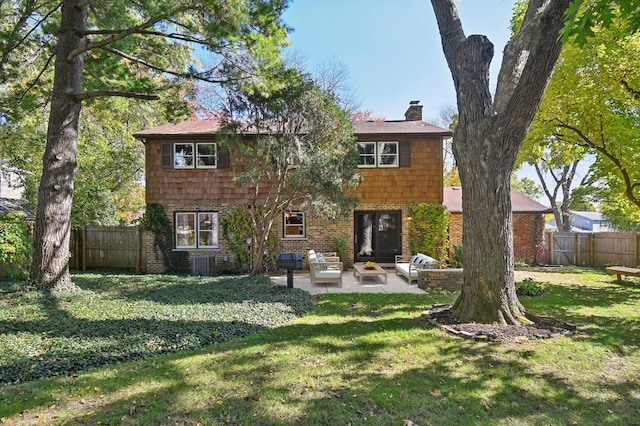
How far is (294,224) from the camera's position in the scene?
13641 millimetres

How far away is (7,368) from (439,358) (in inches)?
199

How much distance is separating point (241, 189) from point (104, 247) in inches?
243

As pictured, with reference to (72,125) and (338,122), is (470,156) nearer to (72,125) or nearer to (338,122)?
(338,122)

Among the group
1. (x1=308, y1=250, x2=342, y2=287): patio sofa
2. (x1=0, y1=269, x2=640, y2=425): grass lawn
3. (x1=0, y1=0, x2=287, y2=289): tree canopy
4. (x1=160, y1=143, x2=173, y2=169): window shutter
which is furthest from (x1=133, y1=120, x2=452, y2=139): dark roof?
(x1=0, y1=269, x2=640, y2=425): grass lawn

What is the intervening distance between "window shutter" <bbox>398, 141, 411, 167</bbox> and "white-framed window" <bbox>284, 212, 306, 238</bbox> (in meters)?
4.30

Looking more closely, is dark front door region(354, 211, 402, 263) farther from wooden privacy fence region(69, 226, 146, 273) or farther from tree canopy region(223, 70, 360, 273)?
wooden privacy fence region(69, 226, 146, 273)

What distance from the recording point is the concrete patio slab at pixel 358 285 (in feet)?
30.3

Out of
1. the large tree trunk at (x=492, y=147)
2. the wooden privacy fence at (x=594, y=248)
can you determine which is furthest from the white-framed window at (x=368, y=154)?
the wooden privacy fence at (x=594, y=248)

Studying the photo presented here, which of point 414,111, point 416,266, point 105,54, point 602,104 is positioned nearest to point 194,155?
point 105,54

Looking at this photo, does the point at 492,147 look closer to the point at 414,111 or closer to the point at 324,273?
the point at 324,273

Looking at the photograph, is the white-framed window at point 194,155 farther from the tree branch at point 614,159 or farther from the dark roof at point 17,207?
the tree branch at point 614,159

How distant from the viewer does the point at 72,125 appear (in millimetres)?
8297

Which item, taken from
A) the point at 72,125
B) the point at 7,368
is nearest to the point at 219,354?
the point at 7,368

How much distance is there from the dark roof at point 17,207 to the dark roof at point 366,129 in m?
5.78
